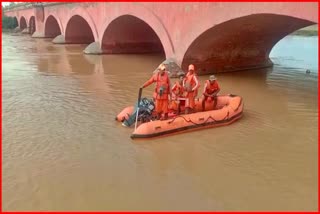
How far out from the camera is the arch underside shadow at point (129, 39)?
71.5 feet

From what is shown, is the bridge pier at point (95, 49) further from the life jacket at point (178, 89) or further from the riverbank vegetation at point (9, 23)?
the riverbank vegetation at point (9, 23)

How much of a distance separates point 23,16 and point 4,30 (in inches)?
176

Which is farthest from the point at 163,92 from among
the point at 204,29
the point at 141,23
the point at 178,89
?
the point at 141,23

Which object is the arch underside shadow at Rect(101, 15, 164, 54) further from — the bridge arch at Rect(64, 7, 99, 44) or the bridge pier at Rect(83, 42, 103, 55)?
the bridge arch at Rect(64, 7, 99, 44)

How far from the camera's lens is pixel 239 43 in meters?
15.0

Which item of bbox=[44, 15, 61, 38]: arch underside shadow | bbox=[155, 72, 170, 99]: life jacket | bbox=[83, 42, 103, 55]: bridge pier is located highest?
bbox=[44, 15, 61, 38]: arch underside shadow

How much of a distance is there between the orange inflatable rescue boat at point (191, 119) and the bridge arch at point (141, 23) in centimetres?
618

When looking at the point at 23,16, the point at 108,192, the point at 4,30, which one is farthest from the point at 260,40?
the point at 4,30

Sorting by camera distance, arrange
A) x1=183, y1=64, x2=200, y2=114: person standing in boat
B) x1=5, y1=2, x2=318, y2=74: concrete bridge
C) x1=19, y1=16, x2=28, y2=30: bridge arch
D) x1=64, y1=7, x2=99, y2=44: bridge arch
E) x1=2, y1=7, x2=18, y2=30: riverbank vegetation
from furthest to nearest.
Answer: x1=2, y1=7, x2=18, y2=30: riverbank vegetation, x1=19, y1=16, x2=28, y2=30: bridge arch, x1=64, y1=7, x2=99, y2=44: bridge arch, x1=5, y1=2, x2=318, y2=74: concrete bridge, x1=183, y1=64, x2=200, y2=114: person standing in boat

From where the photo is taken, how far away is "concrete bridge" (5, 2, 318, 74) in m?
11.0

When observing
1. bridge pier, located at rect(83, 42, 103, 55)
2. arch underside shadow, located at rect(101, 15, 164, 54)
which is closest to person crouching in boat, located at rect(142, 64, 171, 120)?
arch underside shadow, located at rect(101, 15, 164, 54)

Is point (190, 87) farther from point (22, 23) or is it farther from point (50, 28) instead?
point (22, 23)

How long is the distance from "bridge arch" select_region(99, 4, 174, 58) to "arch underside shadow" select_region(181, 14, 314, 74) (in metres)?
1.27

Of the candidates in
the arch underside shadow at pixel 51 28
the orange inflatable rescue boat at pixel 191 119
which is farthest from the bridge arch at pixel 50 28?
the orange inflatable rescue boat at pixel 191 119
